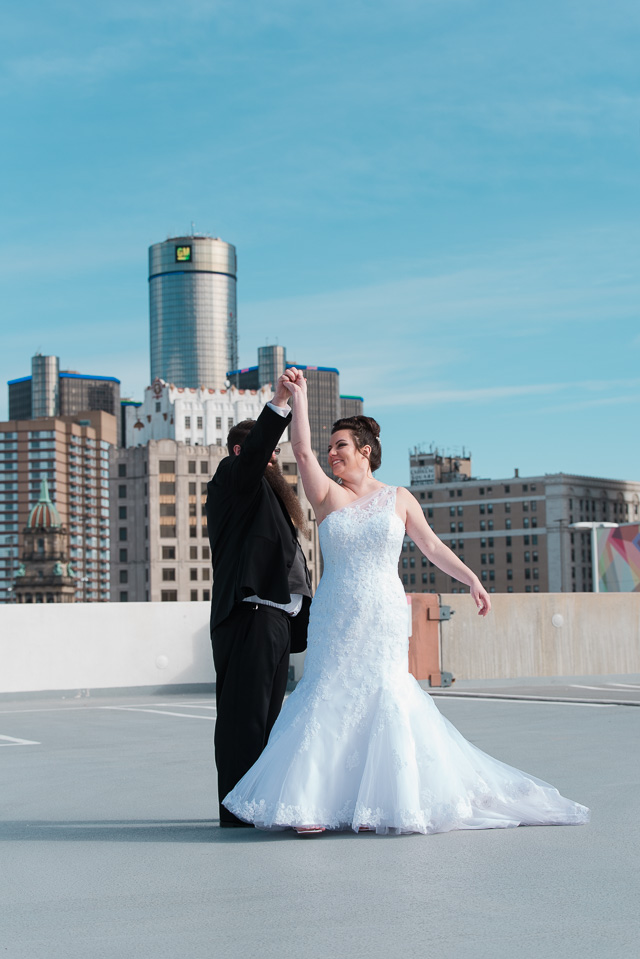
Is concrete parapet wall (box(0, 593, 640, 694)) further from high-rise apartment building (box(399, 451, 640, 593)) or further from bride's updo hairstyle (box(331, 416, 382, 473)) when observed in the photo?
high-rise apartment building (box(399, 451, 640, 593))

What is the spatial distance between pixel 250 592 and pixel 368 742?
0.87 m

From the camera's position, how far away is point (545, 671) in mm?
18328

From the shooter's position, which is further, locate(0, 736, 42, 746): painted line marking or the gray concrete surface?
locate(0, 736, 42, 746): painted line marking

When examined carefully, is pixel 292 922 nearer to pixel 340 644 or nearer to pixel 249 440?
pixel 340 644

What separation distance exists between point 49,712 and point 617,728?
6.92m

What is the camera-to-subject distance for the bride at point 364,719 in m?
5.49

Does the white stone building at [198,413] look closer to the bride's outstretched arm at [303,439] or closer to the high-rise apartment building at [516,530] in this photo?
the high-rise apartment building at [516,530]

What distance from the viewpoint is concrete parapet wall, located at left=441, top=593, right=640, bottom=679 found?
58.8 feet

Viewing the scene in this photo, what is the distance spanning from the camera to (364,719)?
18.6ft

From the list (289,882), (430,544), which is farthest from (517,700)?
(289,882)

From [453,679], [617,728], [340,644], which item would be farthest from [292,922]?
[453,679]

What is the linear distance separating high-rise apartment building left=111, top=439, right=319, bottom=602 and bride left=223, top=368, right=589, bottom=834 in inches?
6257

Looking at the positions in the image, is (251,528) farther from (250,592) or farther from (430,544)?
(430,544)

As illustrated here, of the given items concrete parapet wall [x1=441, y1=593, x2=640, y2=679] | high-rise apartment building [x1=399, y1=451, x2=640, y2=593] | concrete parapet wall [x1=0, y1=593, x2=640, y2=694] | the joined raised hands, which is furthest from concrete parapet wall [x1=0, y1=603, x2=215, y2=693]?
high-rise apartment building [x1=399, y1=451, x2=640, y2=593]
